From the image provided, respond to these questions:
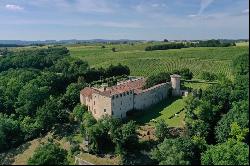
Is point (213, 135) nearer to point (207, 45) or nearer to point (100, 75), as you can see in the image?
point (100, 75)

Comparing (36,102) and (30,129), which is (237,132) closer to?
(30,129)

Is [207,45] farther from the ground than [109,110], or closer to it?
farther from the ground

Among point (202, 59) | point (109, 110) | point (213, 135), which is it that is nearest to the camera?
point (213, 135)

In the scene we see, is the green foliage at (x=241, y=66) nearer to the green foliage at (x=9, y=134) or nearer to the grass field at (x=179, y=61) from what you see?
the grass field at (x=179, y=61)

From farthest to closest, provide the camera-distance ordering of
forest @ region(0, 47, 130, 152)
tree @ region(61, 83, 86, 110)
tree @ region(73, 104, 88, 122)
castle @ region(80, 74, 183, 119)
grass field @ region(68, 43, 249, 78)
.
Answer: grass field @ region(68, 43, 249, 78) → tree @ region(61, 83, 86, 110) → tree @ region(73, 104, 88, 122) → forest @ region(0, 47, 130, 152) → castle @ region(80, 74, 183, 119)

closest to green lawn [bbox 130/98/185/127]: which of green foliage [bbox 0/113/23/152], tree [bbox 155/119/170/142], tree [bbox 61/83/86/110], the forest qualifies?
tree [bbox 155/119/170/142]

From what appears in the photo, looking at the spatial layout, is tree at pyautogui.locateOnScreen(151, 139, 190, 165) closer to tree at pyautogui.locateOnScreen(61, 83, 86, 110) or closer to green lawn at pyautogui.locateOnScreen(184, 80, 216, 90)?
tree at pyautogui.locateOnScreen(61, 83, 86, 110)

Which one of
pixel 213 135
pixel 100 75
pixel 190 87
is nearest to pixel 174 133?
pixel 213 135
